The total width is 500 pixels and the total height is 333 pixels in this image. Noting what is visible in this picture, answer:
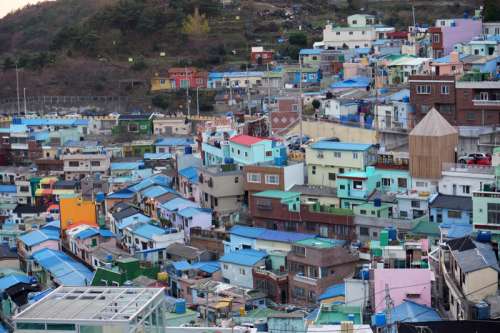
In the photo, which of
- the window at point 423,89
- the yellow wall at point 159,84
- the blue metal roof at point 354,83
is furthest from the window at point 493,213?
the yellow wall at point 159,84

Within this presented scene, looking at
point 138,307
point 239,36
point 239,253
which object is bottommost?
point 239,253

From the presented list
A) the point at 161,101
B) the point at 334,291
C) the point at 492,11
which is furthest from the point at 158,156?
the point at 334,291

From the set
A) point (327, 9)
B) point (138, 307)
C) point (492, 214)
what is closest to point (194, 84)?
point (327, 9)

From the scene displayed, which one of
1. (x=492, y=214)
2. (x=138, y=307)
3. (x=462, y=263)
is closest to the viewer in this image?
(x=138, y=307)

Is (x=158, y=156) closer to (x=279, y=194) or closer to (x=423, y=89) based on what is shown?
(x=423, y=89)

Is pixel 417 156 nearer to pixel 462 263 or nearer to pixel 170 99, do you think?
pixel 462 263

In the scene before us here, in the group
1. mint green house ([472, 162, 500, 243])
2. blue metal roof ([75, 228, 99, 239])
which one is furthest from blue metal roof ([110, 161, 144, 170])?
mint green house ([472, 162, 500, 243])

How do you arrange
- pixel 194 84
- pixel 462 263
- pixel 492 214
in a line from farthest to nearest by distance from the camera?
pixel 194 84 < pixel 492 214 < pixel 462 263

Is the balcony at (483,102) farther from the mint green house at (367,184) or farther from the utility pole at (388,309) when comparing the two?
the utility pole at (388,309)
